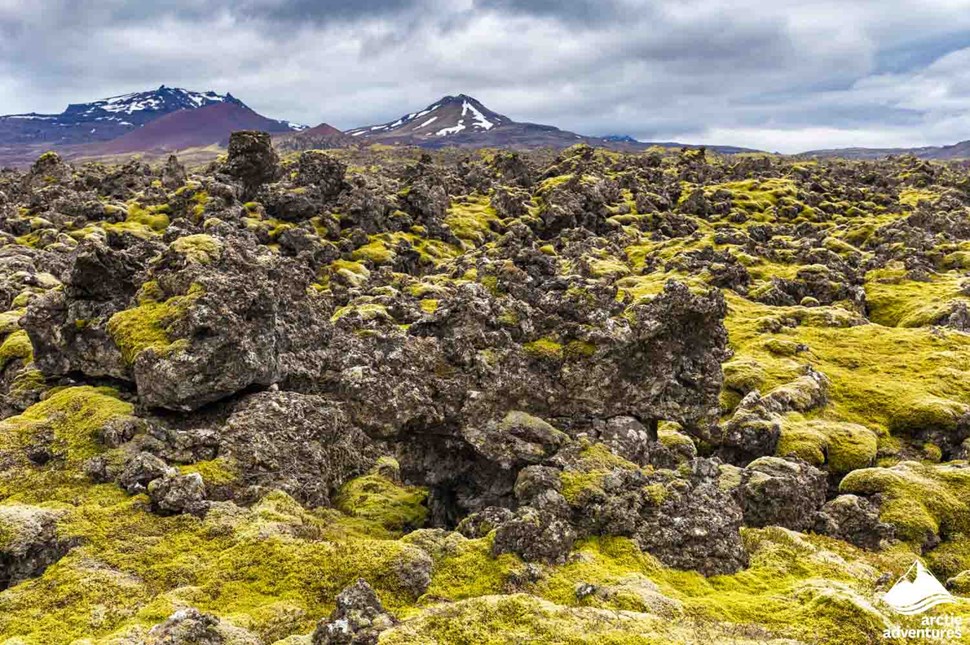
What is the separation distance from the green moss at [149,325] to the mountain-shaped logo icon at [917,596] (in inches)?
694

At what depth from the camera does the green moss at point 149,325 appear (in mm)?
18375

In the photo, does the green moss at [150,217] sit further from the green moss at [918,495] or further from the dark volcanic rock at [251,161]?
the green moss at [918,495]

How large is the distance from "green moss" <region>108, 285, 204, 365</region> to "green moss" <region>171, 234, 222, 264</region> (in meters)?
1.63

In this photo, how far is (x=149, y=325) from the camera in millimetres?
19078

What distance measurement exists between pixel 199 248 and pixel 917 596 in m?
20.9

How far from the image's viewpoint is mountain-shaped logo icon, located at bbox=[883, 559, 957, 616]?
1142 cm

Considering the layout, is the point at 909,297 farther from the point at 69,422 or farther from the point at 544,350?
the point at 69,422

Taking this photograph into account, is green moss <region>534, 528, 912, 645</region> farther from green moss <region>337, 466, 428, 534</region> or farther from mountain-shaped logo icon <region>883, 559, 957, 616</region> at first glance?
green moss <region>337, 466, 428, 534</region>

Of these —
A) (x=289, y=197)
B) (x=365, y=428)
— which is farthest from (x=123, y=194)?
(x=365, y=428)

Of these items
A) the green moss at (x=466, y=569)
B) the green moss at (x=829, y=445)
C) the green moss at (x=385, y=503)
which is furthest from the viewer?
the green moss at (x=829, y=445)

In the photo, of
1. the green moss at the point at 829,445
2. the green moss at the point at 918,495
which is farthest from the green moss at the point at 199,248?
the green moss at the point at 918,495

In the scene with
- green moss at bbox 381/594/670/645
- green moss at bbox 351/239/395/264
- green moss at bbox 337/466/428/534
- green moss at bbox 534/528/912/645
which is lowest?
green moss at bbox 337/466/428/534

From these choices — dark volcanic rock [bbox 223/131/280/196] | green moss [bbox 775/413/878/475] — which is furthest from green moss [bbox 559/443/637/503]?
dark volcanic rock [bbox 223/131/280/196]

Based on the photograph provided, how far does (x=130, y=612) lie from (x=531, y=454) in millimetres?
9486
